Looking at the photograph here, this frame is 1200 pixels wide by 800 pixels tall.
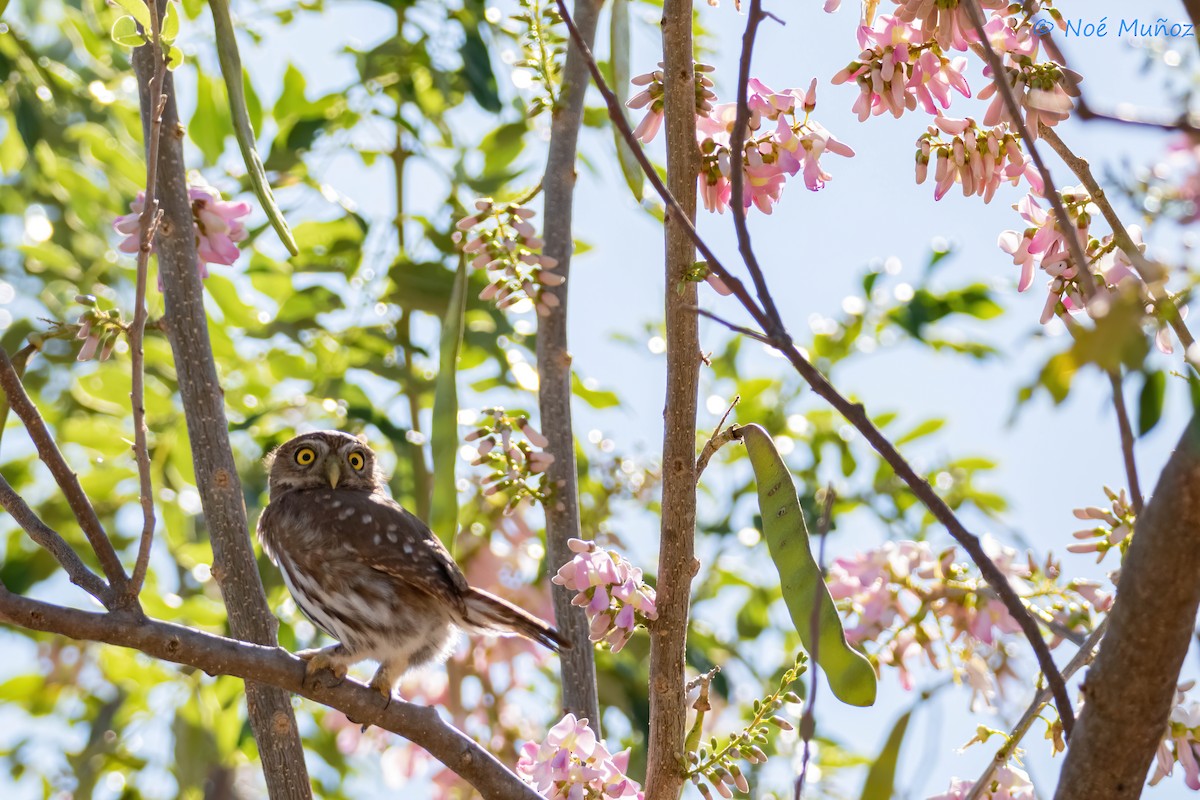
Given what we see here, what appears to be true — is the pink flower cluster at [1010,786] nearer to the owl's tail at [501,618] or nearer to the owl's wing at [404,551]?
the owl's tail at [501,618]

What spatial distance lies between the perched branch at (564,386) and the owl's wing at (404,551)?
420mm

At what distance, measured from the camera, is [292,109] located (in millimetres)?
3895

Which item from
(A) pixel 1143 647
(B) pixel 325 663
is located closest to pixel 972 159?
(A) pixel 1143 647

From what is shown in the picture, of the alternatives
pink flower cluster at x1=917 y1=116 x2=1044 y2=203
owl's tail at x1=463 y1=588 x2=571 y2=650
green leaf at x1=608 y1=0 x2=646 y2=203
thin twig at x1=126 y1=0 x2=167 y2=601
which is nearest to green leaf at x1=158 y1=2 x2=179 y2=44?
thin twig at x1=126 y1=0 x2=167 y2=601

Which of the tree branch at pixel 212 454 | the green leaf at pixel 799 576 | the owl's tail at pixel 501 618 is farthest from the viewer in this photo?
the owl's tail at pixel 501 618

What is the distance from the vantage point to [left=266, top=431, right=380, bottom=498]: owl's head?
3.77 m

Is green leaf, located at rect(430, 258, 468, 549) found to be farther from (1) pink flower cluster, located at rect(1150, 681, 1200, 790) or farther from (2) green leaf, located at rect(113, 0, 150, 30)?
(1) pink flower cluster, located at rect(1150, 681, 1200, 790)

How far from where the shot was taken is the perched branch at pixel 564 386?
2607 millimetres

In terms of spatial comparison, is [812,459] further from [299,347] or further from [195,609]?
[195,609]

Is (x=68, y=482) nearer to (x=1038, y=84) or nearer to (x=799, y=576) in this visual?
(x=799, y=576)

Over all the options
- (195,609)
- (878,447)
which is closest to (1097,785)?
(878,447)

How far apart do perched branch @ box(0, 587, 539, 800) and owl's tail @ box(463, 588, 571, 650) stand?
1.67ft

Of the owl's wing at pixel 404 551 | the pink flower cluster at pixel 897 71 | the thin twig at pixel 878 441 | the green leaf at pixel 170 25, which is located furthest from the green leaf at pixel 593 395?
the thin twig at pixel 878 441

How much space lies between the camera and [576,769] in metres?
2.28
